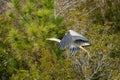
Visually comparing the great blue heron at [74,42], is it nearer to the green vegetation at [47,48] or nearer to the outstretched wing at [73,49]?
the outstretched wing at [73,49]

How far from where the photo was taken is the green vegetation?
5.66 meters

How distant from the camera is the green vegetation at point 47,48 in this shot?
5656mm

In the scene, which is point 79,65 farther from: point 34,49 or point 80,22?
point 80,22

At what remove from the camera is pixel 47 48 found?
6078 millimetres

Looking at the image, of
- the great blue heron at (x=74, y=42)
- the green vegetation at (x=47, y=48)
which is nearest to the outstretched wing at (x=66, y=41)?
the great blue heron at (x=74, y=42)

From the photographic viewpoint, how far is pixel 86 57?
18.8 feet

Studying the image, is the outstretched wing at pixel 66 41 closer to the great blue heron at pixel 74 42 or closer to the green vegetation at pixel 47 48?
the great blue heron at pixel 74 42

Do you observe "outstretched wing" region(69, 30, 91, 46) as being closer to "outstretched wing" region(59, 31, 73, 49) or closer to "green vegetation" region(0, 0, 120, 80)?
"outstretched wing" region(59, 31, 73, 49)

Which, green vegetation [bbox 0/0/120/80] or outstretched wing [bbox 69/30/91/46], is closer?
outstretched wing [bbox 69/30/91/46]

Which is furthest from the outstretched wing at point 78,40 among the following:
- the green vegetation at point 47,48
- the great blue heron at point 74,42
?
the green vegetation at point 47,48

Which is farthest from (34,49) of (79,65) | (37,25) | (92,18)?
(92,18)

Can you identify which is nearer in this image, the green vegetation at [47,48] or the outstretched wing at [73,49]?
the outstretched wing at [73,49]

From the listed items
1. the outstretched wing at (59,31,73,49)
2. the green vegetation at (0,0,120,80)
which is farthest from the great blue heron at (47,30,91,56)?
the green vegetation at (0,0,120,80)

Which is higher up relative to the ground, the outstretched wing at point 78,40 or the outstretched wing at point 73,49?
the outstretched wing at point 78,40
